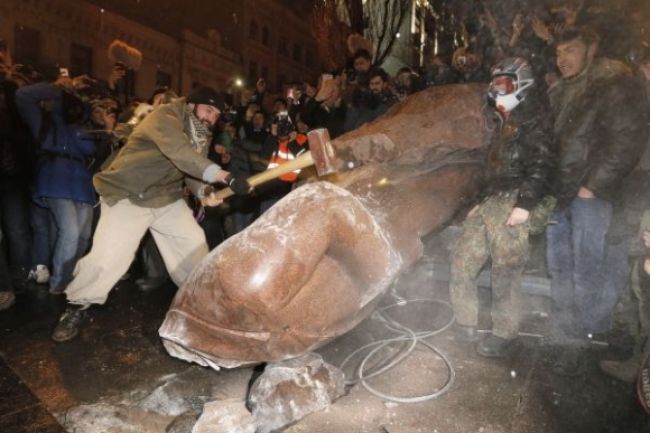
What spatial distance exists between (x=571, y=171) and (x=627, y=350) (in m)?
1.39

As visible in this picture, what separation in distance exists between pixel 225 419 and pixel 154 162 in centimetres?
214

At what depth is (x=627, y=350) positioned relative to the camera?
3328 millimetres

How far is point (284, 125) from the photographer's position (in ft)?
19.5

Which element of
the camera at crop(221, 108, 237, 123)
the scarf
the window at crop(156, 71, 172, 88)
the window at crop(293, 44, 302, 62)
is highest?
the window at crop(293, 44, 302, 62)

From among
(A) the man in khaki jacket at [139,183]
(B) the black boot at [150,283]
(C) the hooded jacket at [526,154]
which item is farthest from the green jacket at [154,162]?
(C) the hooded jacket at [526,154]

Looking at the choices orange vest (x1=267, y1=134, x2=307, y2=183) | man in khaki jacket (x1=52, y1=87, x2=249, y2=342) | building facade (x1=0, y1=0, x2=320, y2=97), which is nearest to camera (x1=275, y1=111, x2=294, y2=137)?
orange vest (x1=267, y1=134, x2=307, y2=183)

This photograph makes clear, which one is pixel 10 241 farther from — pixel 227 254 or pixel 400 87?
pixel 400 87

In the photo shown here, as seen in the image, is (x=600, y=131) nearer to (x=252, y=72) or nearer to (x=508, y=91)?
(x=508, y=91)

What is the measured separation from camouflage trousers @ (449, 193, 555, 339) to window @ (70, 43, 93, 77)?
18.4 metres

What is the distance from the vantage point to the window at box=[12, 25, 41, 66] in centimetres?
1554

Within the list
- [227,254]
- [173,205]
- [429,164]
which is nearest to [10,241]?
[173,205]

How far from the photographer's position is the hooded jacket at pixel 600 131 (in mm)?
3129

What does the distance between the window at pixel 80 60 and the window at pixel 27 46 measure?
1.28 metres

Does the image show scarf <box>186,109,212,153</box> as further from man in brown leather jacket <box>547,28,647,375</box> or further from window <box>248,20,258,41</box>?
window <box>248,20,258,41</box>
